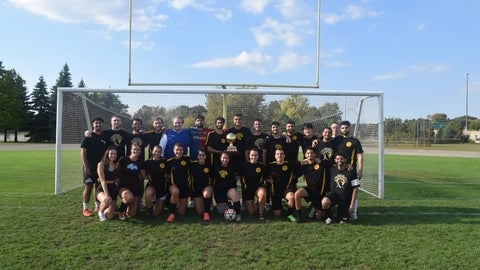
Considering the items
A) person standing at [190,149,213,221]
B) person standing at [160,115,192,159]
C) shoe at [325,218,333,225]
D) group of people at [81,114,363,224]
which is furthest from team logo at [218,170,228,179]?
shoe at [325,218,333,225]

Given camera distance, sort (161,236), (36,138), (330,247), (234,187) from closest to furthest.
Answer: (330,247)
(161,236)
(234,187)
(36,138)

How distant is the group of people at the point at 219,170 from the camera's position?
602 centimetres

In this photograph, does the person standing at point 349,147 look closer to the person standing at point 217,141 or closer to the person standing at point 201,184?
the person standing at point 217,141

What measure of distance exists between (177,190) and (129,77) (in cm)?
384

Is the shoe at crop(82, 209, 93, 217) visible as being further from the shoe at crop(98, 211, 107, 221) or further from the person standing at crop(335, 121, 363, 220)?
the person standing at crop(335, 121, 363, 220)

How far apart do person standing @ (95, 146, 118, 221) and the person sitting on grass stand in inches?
133

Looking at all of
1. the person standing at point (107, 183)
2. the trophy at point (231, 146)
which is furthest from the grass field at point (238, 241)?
the trophy at point (231, 146)

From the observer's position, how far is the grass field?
14.6 ft

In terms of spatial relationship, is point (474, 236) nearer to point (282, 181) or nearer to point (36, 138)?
point (282, 181)

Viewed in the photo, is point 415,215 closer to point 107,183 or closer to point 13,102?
point 107,183

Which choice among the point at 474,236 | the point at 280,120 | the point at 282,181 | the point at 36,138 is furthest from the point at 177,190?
the point at 36,138

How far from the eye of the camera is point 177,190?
241 inches

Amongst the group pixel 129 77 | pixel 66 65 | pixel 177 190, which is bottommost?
pixel 177 190

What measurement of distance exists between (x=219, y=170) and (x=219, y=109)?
6.52ft
